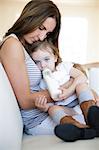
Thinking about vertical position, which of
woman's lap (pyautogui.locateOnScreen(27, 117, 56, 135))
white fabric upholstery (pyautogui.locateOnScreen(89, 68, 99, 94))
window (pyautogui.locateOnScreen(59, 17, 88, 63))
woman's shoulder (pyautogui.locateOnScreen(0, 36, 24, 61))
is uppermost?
woman's shoulder (pyautogui.locateOnScreen(0, 36, 24, 61))

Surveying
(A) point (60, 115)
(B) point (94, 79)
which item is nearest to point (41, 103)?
(A) point (60, 115)

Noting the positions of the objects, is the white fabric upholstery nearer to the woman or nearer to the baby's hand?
the woman

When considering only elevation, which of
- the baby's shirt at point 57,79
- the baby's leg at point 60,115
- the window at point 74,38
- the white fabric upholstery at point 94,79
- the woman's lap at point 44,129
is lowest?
the window at point 74,38

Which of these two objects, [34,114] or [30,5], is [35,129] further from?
[30,5]

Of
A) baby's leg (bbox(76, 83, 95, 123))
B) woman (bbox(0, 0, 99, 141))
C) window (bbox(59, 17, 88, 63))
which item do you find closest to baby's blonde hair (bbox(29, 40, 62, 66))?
woman (bbox(0, 0, 99, 141))

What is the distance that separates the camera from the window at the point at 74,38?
6.02 meters

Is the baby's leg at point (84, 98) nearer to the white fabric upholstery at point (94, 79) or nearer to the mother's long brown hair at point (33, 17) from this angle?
the mother's long brown hair at point (33, 17)

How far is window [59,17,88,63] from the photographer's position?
6.02 metres

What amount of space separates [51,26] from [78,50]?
4.45 m

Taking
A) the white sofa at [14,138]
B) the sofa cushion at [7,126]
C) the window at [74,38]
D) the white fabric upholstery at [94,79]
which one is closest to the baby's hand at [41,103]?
the white sofa at [14,138]

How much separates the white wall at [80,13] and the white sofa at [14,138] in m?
4.80

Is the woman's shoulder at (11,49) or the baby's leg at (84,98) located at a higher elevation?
the woman's shoulder at (11,49)

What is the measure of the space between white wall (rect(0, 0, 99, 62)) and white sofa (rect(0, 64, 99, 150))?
189 inches

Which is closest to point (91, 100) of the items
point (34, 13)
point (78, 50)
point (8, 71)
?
point (8, 71)
